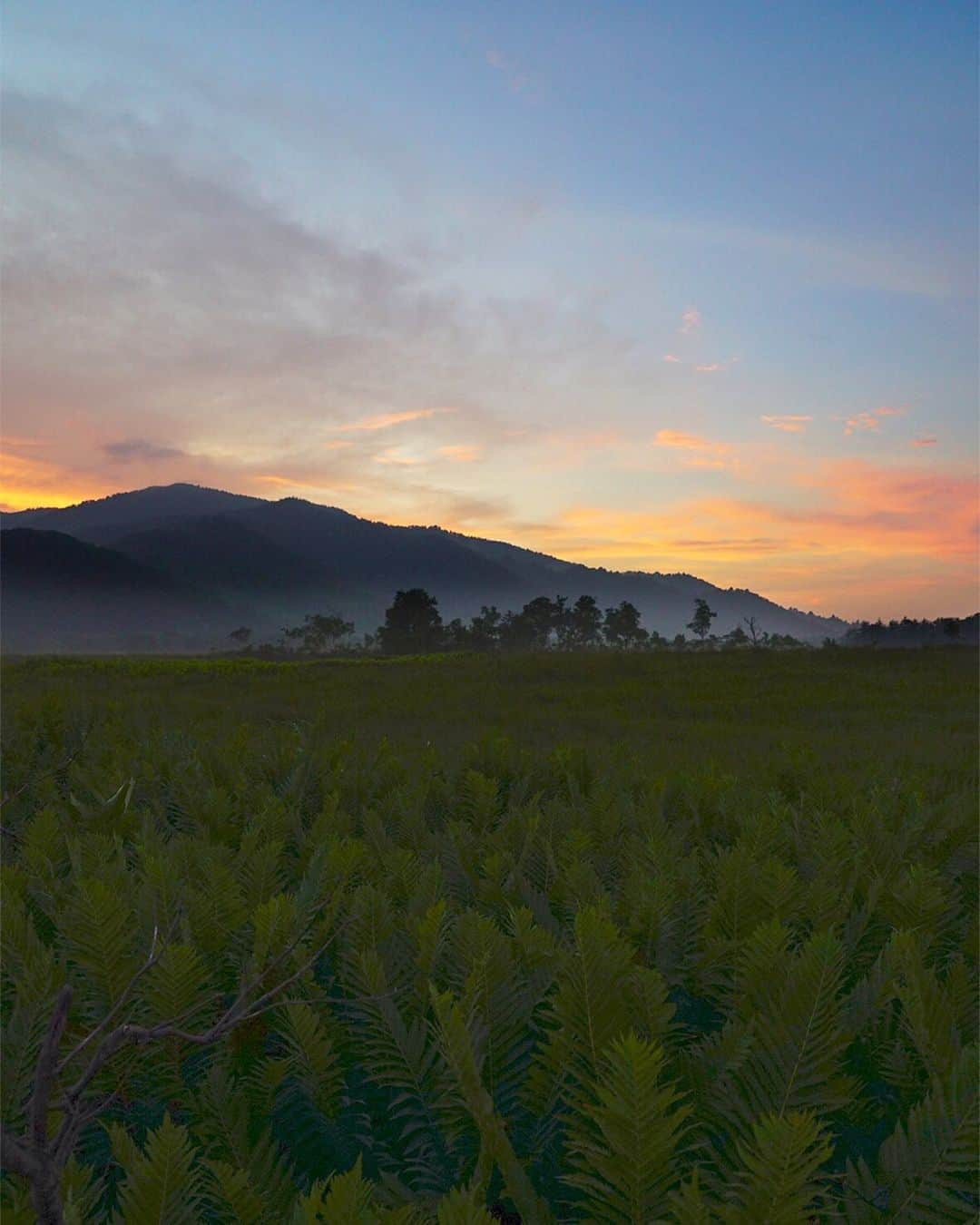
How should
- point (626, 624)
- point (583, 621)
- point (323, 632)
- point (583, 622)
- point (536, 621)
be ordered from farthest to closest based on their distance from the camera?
1. point (323, 632)
2. point (583, 621)
3. point (583, 622)
4. point (536, 621)
5. point (626, 624)

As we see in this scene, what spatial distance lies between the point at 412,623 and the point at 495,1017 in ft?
321

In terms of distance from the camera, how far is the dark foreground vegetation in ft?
4.12

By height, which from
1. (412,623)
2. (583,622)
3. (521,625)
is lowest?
(412,623)

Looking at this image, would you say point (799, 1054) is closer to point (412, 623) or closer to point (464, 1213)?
point (464, 1213)

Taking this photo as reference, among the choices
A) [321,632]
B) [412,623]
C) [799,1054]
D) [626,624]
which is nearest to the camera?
[799,1054]

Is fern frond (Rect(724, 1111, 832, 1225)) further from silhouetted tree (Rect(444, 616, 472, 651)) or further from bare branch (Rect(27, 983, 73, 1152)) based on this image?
silhouetted tree (Rect(444, 616, 472, 651))

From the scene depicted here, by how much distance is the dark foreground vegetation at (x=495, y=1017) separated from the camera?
1256 mm

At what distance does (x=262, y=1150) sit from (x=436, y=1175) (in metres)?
0.29

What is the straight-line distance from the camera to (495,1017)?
1.71 m

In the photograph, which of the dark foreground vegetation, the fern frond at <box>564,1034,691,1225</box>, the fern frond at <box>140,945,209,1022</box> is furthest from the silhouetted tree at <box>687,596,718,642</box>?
the fern frond at <box>564,1034,691,1225</box>

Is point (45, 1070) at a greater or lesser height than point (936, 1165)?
greater

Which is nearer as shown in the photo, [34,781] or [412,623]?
[34,781]

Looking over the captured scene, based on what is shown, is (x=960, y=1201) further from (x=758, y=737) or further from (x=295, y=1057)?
(x=758, y=737)

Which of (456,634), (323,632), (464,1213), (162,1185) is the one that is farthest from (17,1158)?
(323,632)
